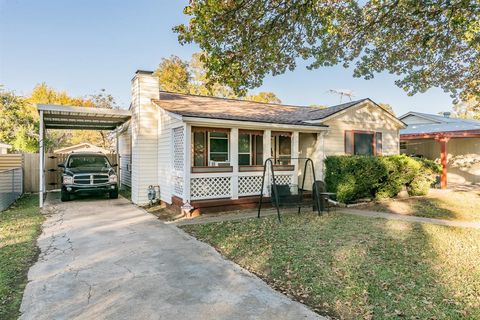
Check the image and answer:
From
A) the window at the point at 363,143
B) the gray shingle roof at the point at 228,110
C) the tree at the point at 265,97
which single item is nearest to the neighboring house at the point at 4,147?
the gray shingle roof at the point at 228,110

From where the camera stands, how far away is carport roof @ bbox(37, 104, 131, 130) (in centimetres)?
1045

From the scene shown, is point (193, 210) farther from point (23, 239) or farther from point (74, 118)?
point (74, 118)

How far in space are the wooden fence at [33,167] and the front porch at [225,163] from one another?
8.05 metres

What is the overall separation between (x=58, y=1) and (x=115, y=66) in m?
12.9

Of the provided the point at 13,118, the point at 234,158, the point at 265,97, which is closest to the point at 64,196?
the point at 234,158

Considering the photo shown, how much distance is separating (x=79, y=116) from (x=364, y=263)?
460 inches

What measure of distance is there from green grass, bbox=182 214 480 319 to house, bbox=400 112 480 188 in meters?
10.0

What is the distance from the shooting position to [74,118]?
41.5 feet

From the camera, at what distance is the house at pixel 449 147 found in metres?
15.2

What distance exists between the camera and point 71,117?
12.3 m

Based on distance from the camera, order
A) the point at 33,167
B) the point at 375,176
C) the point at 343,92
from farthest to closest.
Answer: the point at 343,92, the point at 33,167, the point at 375,176

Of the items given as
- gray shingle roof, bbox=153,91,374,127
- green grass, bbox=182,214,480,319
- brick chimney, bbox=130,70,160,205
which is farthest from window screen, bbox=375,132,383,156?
brick chimney, bbox=130,70,160,205

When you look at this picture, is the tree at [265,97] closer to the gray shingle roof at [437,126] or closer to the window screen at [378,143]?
the gray shingle roof at [437,126]

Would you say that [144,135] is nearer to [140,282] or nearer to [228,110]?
[228,110]
